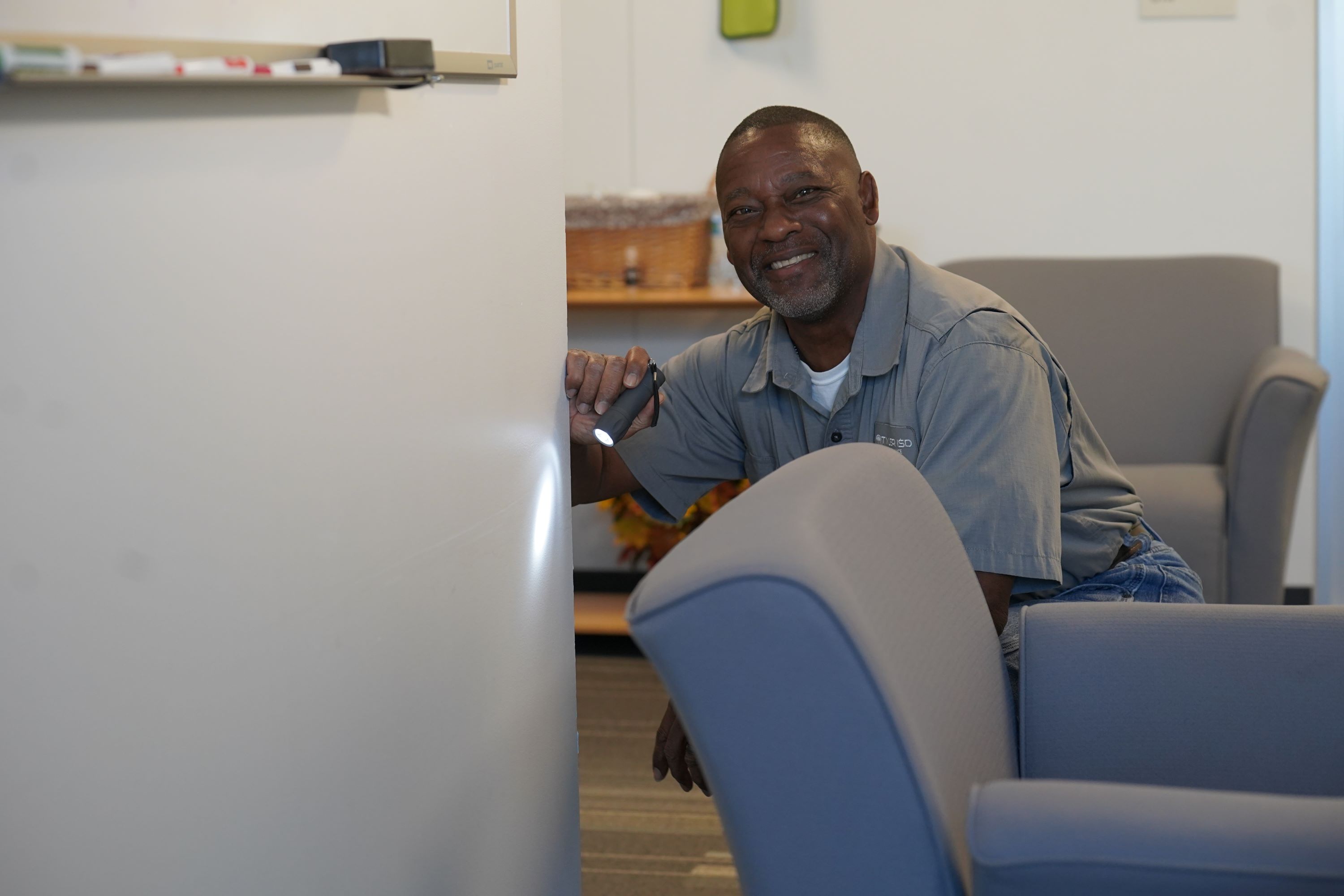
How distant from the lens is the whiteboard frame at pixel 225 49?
565 mm

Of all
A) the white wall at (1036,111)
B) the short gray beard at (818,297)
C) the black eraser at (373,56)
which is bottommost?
the short gray beard at (818,297)

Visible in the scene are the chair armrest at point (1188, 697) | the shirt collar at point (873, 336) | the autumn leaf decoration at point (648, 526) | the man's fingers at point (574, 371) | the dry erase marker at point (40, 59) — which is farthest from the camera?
the autumn leaf decoration at point (648, 526)

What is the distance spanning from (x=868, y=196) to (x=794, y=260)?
207mm

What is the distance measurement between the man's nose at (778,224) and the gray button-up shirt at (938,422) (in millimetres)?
125

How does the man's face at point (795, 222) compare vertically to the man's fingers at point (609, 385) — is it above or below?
above

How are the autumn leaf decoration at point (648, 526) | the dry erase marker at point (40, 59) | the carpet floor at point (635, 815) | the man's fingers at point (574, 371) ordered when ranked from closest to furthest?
the dry erase marker at point (40, 59) < the man's fingers at point (574, 371) < the carpet floor at point (635, 815) < the autumn leaf decoration at point (648, 526)

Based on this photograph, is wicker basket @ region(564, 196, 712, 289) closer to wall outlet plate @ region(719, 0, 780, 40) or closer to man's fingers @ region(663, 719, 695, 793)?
wall outlet plate @ region(719, 0, 780, 40)

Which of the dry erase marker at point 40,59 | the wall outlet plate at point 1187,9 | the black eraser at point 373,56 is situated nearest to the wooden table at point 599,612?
the wall outlet plate at point 1187,9

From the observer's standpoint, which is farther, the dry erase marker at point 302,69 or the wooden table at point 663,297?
the wooden table at point 663,297

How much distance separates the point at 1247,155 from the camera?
10.6 feet

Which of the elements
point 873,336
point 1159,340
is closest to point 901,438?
point 873,336

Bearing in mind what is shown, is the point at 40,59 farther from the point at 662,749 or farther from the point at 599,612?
the point at 599,612

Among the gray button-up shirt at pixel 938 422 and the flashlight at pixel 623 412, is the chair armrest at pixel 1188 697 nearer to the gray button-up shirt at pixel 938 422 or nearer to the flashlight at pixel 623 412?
the gray button-up shirt at pixel 938 422

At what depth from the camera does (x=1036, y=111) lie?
329cm
